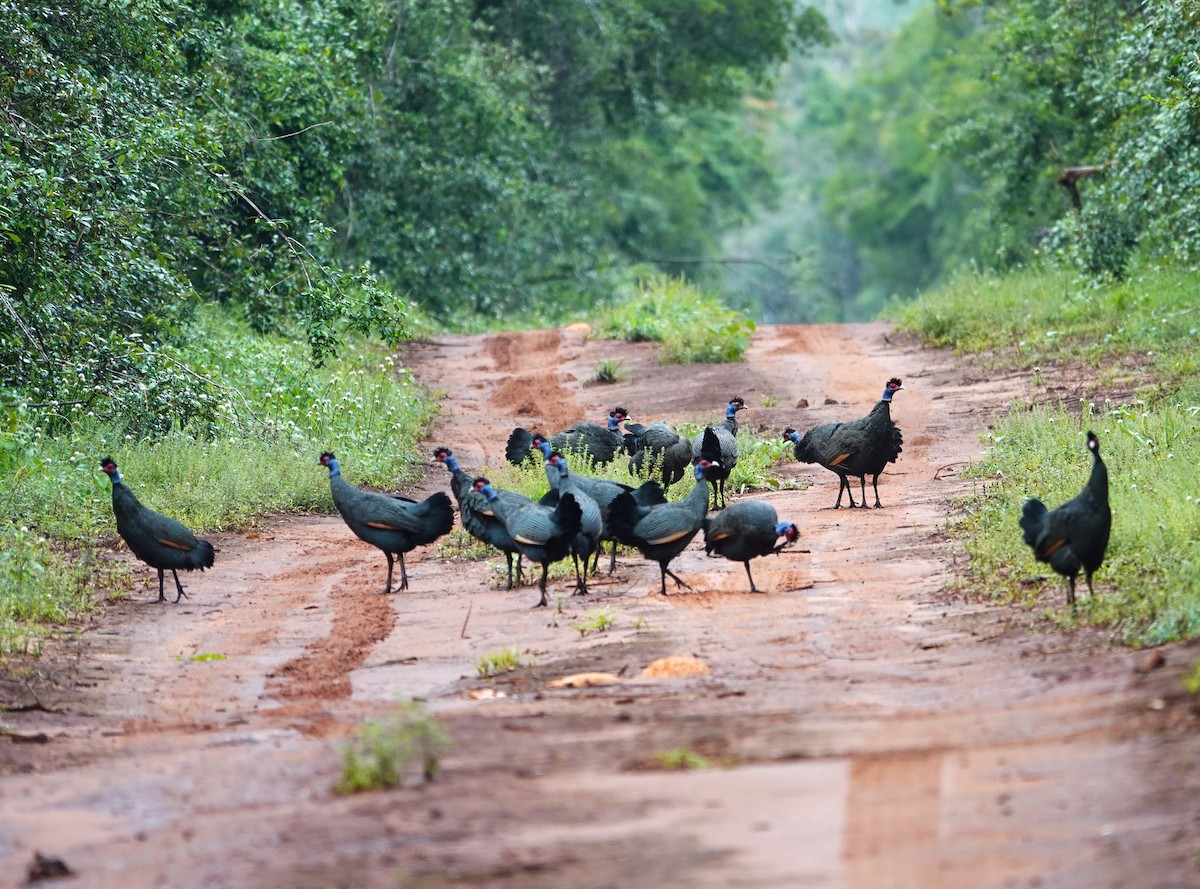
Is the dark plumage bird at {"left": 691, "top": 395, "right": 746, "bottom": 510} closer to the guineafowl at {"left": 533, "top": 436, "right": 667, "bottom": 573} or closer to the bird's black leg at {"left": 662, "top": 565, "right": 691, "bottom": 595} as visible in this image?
the guineafowl at {"left": 533, "top": 436, "right": 667, "bottom": 573}

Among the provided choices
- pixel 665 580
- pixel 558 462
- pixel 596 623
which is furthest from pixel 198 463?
pixel 596 623

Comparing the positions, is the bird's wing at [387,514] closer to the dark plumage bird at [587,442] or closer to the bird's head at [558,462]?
the bird's head at [558,462]

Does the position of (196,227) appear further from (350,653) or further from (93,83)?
(350,653)

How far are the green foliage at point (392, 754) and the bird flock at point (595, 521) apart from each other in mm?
3845

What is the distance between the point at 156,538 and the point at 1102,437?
8.22 meters

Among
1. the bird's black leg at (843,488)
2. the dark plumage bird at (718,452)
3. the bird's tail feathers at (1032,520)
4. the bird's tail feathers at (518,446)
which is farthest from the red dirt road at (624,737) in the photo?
the bird's tail feathers at (518,446)

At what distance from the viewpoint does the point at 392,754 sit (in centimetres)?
643

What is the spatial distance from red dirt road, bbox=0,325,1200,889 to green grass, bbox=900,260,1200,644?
1.31 feet

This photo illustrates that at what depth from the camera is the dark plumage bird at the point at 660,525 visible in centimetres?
1062

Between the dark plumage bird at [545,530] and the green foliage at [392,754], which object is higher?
the dark plumage bird at [545,530]

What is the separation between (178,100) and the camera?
17828 mm

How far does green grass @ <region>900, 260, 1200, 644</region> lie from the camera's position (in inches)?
361

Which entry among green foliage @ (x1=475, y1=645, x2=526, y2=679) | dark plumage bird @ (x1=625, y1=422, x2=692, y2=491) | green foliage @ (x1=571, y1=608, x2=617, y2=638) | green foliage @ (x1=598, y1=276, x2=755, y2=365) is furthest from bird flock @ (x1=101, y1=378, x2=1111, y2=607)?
green foliage @ (x1=598, y1=276, x2=755, y2=365)

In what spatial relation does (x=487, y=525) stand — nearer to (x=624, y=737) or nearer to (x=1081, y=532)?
(x=1081, y=532)
